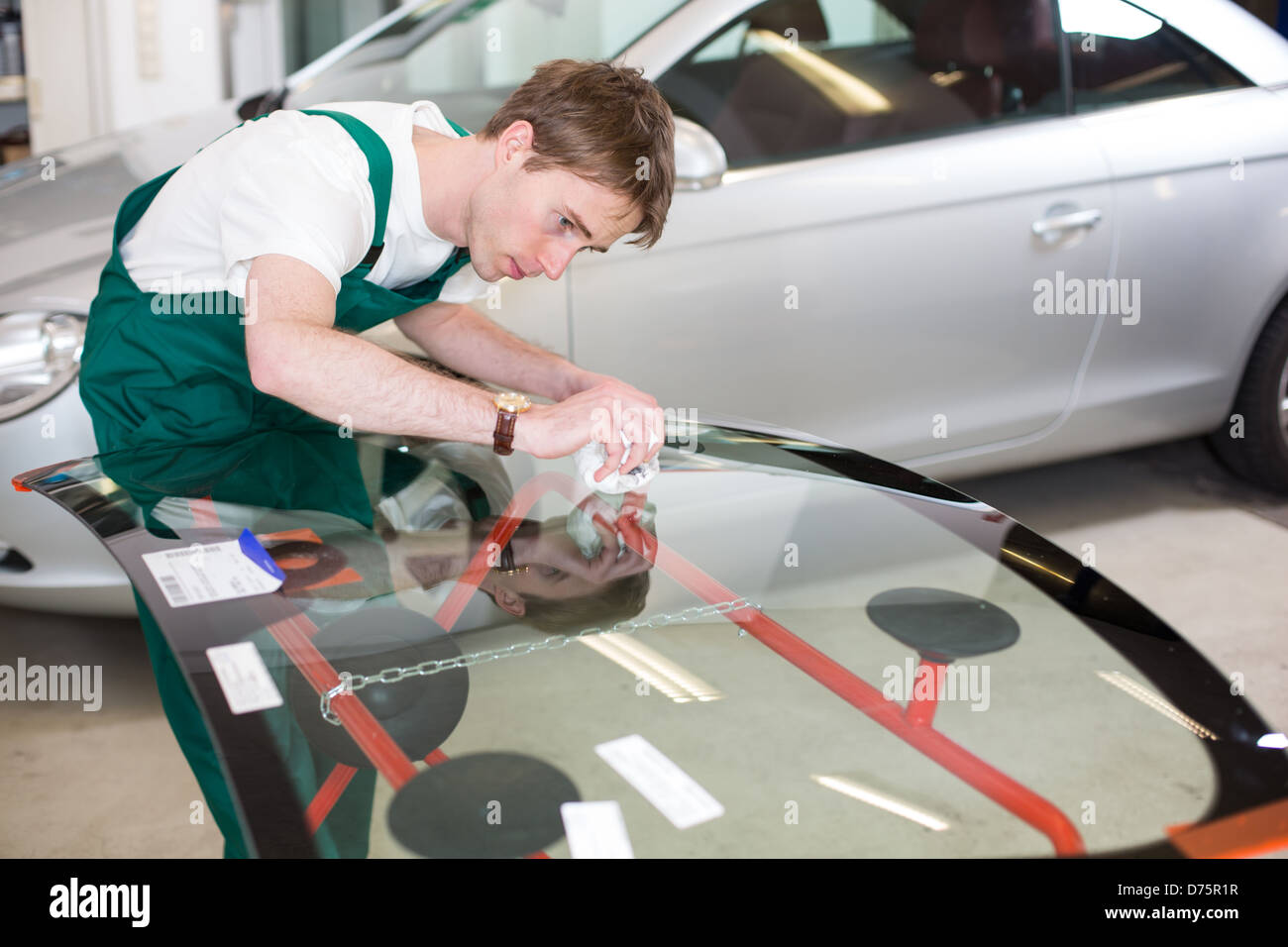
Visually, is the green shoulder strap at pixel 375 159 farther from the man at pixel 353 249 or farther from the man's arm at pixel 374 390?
the man's arm at pixel 374 390

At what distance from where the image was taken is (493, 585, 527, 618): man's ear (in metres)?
1.02

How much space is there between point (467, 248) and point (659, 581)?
594mm

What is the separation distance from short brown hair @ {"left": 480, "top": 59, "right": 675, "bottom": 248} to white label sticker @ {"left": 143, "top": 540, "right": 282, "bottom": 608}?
570mm

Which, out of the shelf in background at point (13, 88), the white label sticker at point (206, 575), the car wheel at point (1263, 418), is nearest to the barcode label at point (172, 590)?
the white label sticker at point (206, 575)

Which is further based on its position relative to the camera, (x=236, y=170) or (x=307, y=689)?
(x=236, y=170)

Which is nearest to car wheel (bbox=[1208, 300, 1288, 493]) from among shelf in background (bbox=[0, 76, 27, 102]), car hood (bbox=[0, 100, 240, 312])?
car hood (bbox=[0, 100, 240, 312])

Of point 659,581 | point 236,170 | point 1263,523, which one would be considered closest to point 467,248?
point 236,170

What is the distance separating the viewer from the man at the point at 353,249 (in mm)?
1252

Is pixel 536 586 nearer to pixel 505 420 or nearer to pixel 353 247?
pixel 505 420

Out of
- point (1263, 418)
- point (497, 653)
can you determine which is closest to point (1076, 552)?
point (1263, 418)

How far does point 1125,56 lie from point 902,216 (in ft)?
2.27

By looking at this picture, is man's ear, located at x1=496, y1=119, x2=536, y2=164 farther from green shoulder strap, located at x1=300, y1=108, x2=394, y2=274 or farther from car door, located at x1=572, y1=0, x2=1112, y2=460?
car door, located at x1=572, y1=0, x2=1112, y2=460
